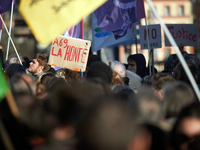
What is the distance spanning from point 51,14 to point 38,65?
2.49 meters

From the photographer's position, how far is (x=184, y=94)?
394cm

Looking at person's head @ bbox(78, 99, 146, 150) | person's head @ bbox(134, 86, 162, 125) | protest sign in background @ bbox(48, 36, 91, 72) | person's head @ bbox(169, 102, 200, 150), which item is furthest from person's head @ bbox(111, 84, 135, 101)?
protest sign in background @ bbox(48, 36, 91, 72)

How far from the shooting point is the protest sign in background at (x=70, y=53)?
7758 mm

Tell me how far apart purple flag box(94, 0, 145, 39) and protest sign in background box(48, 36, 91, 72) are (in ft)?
1.50

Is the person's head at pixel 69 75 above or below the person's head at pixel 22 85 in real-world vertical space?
below

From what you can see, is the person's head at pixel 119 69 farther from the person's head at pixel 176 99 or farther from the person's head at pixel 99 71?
the person's head at pixel 176 99

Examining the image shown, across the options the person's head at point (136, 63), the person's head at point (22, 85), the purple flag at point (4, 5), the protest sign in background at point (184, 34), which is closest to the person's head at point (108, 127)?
the person's head at point (22, 85)

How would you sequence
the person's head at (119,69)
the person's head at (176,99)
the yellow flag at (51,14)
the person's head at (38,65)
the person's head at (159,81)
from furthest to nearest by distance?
the person's head at (38,65)
the person's head at (119,69)
the person's head at (159,81)
the yellow flag at (51,14)
the person's head at (176,99)

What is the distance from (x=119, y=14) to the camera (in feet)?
26.6

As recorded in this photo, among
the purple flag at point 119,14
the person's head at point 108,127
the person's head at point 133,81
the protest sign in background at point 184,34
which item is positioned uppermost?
the purple flag at point 119,14

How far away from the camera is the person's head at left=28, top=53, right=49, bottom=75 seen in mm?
7447

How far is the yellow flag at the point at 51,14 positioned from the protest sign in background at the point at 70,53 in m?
2.57

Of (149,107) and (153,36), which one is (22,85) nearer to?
(149,107)

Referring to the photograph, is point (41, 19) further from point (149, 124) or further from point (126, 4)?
point (126, 4)
